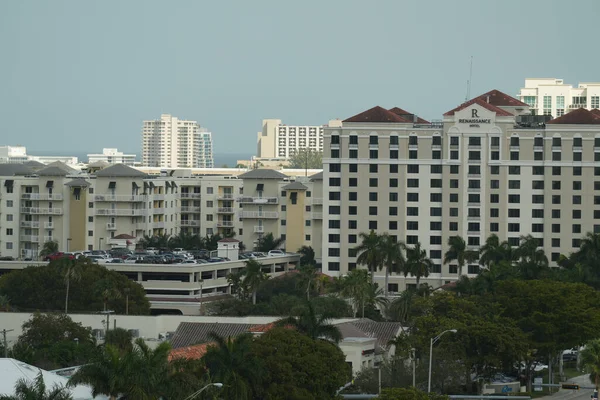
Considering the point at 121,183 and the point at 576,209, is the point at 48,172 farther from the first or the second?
the point at 576,209

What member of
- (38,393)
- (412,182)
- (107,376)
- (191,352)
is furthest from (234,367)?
(412,182)

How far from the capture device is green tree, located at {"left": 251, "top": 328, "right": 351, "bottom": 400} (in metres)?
91.2

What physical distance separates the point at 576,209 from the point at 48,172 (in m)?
63.4

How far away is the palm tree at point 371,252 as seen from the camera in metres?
154

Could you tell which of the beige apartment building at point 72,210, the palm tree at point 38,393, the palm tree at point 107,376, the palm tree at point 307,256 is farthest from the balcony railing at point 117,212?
the palm tree at point 38,393

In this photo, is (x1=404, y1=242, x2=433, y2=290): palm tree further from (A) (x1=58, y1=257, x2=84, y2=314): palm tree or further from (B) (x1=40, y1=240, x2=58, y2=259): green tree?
(B) (x1=40, y1=240, x2=58, y2=259): green tree

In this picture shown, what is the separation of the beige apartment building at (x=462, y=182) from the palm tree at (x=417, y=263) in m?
9.14

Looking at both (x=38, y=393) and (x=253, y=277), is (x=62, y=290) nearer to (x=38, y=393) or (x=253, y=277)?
(x=253, y=277)

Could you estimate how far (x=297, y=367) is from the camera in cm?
9319

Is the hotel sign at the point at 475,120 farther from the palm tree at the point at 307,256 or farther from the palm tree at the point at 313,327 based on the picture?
the palm tree at the point at 313,327

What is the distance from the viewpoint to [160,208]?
649ft

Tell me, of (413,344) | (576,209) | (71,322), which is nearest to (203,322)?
(71,322)

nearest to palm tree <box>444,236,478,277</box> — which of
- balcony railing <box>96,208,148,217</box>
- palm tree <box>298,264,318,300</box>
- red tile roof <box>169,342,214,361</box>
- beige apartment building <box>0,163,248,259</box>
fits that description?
palm tree <box>298,264,318,300</box>

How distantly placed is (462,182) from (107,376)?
100 m
